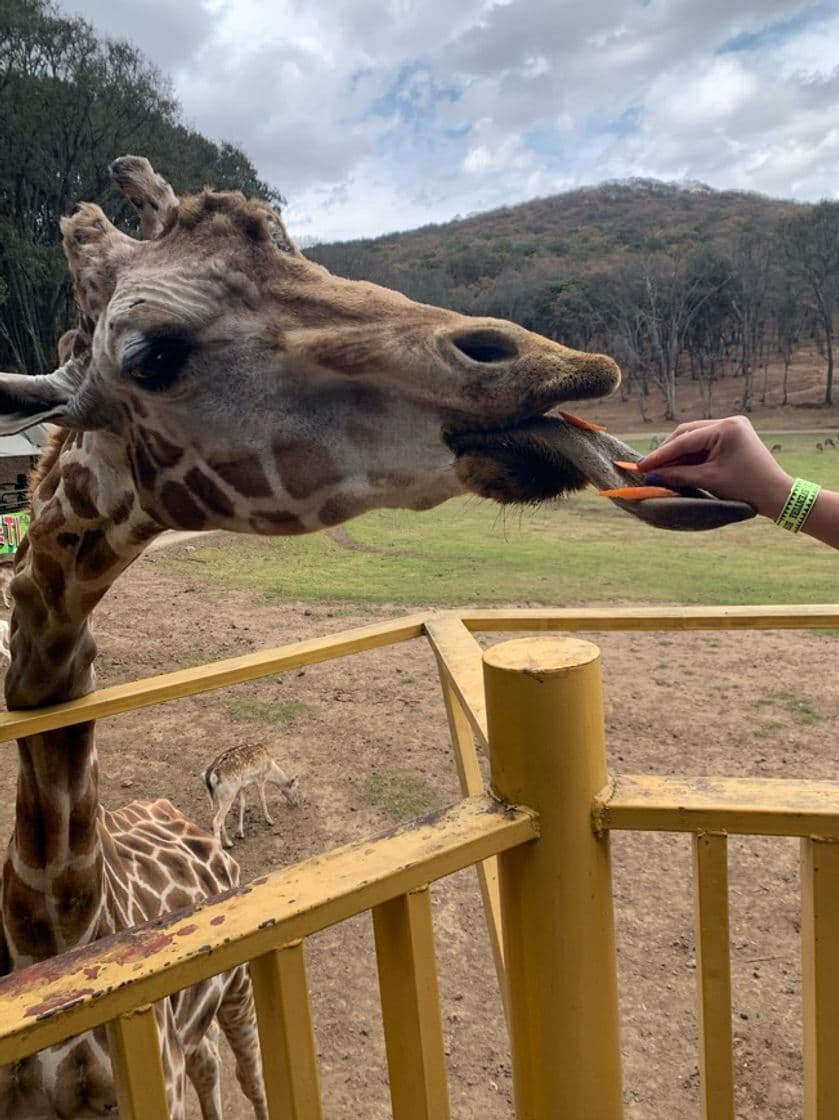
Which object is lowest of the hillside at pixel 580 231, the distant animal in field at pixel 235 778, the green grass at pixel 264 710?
the green grass at pixel 264 710

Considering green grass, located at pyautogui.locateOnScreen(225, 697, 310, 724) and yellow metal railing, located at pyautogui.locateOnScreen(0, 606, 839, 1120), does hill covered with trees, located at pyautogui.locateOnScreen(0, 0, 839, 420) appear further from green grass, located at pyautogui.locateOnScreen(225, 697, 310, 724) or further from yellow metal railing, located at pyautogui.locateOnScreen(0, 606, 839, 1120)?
yellow metal railing, located at pyautogui.locateOnScreen(0, 606, 839, 1120)

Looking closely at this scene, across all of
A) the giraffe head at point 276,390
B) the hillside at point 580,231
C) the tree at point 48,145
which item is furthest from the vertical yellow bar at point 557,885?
the hillside at point 580,231

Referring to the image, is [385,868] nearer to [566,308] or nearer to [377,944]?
[377,944]

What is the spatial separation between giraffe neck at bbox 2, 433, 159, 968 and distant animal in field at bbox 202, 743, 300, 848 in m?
2.87

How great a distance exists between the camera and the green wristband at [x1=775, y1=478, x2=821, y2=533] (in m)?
Result: 1.27

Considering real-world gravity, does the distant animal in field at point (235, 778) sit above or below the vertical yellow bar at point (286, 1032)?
below

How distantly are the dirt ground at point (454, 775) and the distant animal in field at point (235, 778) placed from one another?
0.23 meters

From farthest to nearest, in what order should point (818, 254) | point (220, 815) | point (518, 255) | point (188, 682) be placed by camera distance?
point (518, 255), point (818, 254), point (220, 815), point (188, 682)

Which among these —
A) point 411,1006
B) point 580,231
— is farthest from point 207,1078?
point 580,231

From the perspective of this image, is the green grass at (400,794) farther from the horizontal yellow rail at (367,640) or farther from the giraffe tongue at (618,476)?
the giraffe tongue at (618,476)

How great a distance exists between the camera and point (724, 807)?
1.05 metres

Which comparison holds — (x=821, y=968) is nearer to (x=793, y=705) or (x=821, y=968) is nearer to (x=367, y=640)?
(x=367, y=640)

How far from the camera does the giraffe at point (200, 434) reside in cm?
156

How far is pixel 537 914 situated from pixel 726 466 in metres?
0.76
